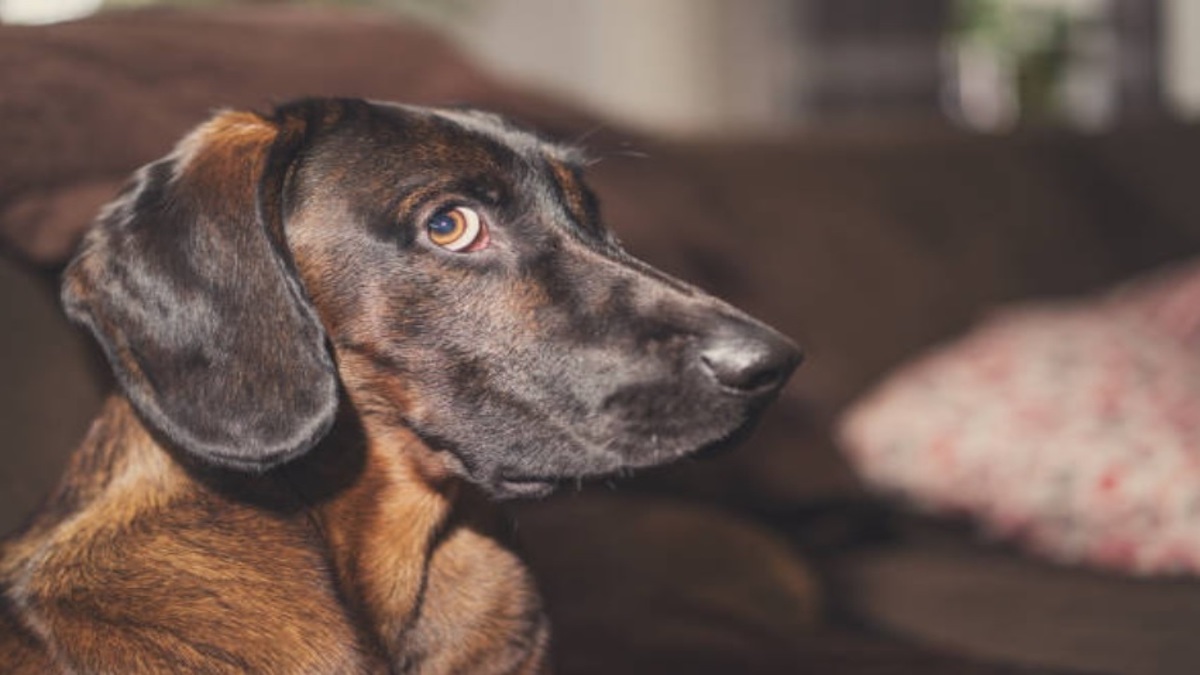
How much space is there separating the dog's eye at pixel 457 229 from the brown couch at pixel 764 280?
1.35 ft

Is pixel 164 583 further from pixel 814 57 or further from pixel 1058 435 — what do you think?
pixel 814 57

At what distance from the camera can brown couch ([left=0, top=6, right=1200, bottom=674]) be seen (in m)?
1.73

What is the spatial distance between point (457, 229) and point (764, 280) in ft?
4.87

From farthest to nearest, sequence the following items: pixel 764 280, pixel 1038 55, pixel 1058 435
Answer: pixel 1038 55, pixel 764 280, pixel 1058 435

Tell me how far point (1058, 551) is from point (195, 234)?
160 centimetres

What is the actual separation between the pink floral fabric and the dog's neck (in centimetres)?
114

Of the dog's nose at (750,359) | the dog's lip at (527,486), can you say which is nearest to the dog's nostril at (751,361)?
the dog's nose at (750,359)

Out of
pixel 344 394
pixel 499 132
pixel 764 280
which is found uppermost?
pixel 499 132

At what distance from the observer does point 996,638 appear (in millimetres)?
2021

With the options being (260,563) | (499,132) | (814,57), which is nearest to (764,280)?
(499,132)

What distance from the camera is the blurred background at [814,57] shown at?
268 inches

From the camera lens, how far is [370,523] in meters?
1.49

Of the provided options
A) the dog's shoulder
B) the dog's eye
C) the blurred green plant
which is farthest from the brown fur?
the blurred green plant

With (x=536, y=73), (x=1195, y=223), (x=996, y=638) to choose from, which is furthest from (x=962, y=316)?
(x=536, y=73)
